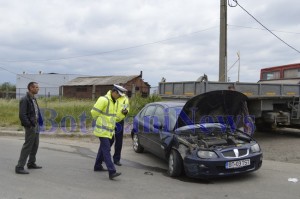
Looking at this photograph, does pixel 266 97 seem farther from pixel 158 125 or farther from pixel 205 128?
pixel 158 125

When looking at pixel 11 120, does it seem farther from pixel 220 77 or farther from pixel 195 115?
pixel 195 115

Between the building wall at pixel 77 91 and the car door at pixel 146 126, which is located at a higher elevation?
the building wall at pixel 77 91

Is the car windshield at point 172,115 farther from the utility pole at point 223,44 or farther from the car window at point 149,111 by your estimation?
the utility pole at point 223,44

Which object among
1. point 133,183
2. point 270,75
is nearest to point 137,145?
point 133,183

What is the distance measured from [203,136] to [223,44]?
8184mm

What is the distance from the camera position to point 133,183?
6301 millimetres

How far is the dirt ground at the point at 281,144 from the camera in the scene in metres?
8.73

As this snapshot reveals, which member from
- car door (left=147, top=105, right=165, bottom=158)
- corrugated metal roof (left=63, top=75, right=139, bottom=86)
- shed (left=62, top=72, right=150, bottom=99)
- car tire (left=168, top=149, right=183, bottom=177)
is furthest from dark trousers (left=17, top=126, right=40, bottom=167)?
corrugated metal roof (left=63, top=75, right=139, bottom=86)

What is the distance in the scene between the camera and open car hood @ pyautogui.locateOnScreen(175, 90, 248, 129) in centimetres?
737

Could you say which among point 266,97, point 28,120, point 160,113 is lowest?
point 28,120

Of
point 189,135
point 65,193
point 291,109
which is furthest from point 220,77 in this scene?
point 65,193

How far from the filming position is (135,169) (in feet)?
24.7

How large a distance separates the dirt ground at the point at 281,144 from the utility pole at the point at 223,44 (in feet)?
9.25

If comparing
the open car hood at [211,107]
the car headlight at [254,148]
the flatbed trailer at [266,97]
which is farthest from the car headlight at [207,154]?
the flatbed trailer at [266,97]
